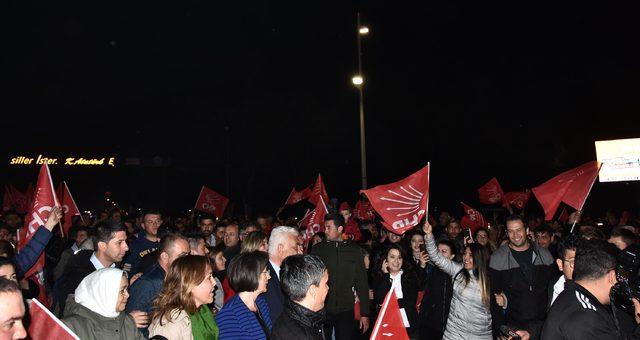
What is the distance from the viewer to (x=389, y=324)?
383cm

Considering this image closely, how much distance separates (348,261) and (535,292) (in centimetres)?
243

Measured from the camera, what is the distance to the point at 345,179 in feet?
140

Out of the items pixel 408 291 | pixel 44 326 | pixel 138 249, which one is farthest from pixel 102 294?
pixel 408 291

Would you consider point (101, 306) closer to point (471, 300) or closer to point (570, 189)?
point (471, 300)

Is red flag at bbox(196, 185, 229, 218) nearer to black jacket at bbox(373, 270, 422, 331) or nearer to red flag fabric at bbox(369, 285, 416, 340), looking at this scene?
black jacket at bbox(373, 270, 422, 331)

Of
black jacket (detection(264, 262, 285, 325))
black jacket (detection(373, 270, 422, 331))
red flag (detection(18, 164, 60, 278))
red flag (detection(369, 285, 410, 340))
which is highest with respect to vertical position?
red flag (detection(18, 164, 60, 278))

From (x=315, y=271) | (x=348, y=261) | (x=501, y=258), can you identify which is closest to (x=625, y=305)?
(x=315, y=271)

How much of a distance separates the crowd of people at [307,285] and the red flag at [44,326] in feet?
1.07

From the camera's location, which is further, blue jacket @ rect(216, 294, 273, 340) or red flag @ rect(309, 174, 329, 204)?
red flag @ rect(309, 174, 329, 204)

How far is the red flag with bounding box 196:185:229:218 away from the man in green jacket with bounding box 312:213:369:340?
9271mm

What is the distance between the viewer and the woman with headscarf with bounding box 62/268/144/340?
A: 13.0 feet

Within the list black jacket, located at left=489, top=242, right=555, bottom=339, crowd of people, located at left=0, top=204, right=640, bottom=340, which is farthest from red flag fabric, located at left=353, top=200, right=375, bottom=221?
black jacket, located at left=489, top=242, right=555, bottom=339

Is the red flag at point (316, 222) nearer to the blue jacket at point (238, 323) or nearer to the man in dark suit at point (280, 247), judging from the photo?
the man in dark suit at point (280, 247)

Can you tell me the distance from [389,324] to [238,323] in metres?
1.36
